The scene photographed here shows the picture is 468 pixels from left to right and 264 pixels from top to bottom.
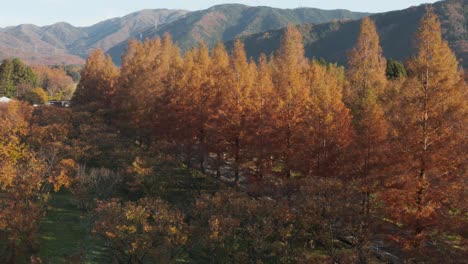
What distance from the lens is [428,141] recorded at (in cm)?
1593

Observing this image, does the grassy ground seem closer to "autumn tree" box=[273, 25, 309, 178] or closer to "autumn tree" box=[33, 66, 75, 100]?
"autumn tree" box=[273, 25, 309, 178]

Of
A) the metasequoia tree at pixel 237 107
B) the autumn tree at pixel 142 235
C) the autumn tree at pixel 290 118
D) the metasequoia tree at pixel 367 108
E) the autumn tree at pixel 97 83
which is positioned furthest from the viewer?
the autumn tree at pixel 97 83

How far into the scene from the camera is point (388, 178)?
16.0m

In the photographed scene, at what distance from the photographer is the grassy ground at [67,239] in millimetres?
16214

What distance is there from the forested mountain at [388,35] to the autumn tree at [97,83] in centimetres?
6422

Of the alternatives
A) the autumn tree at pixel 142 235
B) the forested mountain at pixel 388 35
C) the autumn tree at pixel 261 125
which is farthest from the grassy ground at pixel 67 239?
the forested mountain at pixel 388 35

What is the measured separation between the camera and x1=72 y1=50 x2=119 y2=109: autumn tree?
44.6m

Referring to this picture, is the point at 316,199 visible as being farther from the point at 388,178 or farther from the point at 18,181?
the point at 18,181

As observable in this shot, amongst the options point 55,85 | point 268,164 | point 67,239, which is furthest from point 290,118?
point 55,85

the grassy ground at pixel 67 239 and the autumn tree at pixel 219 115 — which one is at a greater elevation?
the autumn tree at pixel 219 115

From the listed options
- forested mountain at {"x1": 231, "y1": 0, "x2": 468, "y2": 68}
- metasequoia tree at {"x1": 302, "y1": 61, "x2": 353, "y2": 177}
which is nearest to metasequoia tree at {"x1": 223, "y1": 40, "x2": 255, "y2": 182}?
metasequoia tree at {"x1": 302, "y1": 61, "x2": 353, "y2": 177}

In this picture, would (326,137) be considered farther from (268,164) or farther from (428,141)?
(428,141)

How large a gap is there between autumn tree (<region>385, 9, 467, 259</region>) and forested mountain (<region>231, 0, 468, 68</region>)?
83.3 meters

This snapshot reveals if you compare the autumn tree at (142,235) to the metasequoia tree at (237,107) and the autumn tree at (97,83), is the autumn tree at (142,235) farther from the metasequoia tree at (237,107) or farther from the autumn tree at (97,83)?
the autumn tree at (97,83)
